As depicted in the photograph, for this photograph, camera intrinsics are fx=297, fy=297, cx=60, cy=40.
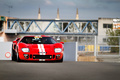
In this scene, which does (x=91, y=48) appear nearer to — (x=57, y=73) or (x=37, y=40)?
(x=37, y=40)

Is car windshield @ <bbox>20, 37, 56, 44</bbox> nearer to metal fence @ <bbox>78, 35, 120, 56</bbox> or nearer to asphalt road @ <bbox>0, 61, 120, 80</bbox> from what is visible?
asphalt road @ <bbox>0, 61, 120, 80</bbox>

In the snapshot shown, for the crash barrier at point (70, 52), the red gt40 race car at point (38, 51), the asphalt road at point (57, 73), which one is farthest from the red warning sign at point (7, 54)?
the asphalt road at point (57, 73)

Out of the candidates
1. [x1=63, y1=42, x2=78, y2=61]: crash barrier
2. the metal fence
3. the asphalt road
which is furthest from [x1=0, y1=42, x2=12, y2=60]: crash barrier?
the asphalt road

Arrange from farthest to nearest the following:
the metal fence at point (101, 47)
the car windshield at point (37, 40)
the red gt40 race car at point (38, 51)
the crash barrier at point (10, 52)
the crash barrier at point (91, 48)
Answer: the crash barrier at point (91, 48) → the metal fence at point (101, 47) → the crash barrier at point (10, 52) → the car windshield at point (37, 40) → the red gt40 race car at point (38, 51)

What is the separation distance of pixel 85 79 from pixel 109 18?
6238 centimetres

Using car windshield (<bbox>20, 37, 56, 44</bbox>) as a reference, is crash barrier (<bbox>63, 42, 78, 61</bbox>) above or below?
below

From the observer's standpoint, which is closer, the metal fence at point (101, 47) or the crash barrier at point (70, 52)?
the crash barrier at point (70, 52)

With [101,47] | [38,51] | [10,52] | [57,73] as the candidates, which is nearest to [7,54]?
[10,52]

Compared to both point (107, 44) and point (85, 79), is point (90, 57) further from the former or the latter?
point (85, 79)

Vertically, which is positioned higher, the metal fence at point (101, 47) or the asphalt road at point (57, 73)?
the metal fence at point (101, 47)

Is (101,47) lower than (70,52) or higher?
higher

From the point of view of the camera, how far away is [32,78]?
7.73 m

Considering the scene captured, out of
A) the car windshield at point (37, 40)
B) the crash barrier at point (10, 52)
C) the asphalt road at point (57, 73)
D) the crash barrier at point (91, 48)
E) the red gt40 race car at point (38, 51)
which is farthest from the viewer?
the crash barrier at point (91, 48)

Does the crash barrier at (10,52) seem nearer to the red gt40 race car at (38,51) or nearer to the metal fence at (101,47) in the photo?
the metal fence at (101,47)
